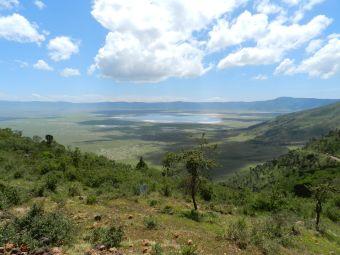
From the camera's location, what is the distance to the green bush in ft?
52.0

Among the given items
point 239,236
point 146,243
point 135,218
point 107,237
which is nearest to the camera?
point 107,237

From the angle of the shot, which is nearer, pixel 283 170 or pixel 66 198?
pixel 66 198

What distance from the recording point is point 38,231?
16.8 m

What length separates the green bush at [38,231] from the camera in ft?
52.0

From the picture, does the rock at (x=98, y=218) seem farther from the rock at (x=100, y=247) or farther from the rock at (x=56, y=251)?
the rock at (x=56, y=251)

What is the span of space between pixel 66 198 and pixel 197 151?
10719 mm

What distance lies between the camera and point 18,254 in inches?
582

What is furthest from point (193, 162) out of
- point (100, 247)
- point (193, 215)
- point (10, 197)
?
point (100, 247)

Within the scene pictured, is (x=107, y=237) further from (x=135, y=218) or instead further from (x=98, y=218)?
(x=135, y=218)

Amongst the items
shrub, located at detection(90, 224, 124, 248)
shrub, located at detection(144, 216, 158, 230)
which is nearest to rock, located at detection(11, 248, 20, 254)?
shrub, located at detection(90, 224, 124, 248)

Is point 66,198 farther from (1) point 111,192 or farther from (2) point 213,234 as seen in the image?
(2) point 213,234

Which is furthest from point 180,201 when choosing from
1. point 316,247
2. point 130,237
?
point 130,237

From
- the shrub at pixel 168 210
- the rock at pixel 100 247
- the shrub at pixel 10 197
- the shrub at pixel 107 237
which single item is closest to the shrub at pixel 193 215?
the shrub at pixel 168 210

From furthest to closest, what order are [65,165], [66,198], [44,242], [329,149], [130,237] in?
[329,149] < [65,165] < [66,198] < [130,237] < [44,242]
